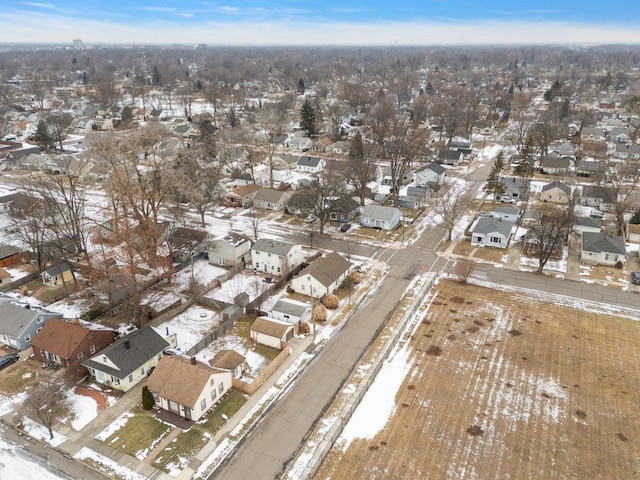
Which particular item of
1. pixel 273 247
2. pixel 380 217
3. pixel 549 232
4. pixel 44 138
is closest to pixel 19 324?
pixel 273 247

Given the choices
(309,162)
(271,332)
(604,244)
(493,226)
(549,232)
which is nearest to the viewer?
(271,332)

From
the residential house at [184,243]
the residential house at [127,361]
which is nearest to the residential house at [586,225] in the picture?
Result: the residential house at [184,243]

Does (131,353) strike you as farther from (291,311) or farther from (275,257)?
(275,257)

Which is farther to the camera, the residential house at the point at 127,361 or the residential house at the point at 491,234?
the residential house at the point at 491,234

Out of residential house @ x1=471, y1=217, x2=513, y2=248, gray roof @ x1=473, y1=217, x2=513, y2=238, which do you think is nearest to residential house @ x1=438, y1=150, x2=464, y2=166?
gray roof @ x1=473, y1=217, x2=513, y2=238

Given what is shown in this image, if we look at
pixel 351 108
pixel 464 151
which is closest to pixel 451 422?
pixel 464 151

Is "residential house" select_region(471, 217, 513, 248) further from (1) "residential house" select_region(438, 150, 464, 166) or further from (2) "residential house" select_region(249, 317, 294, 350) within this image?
(1) "residential house" select_region(438, 150, 464, 166)

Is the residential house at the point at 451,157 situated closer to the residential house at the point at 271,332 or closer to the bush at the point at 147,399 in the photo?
the residential house at the point at 271,332
